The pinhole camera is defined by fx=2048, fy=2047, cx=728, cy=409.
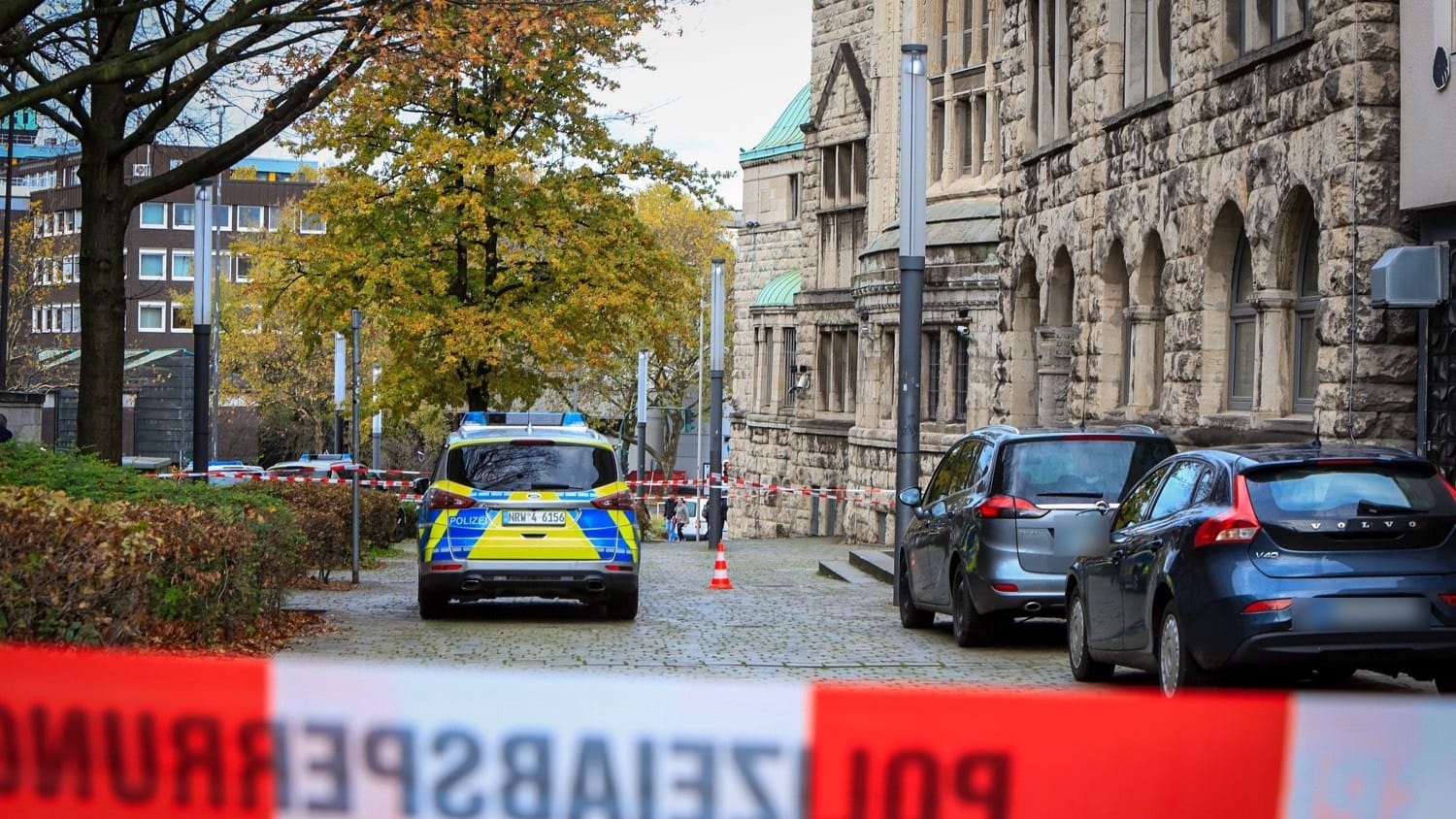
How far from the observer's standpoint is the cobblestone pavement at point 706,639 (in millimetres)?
13758

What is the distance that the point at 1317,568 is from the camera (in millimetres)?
10172

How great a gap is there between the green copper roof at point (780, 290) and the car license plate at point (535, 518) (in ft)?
105

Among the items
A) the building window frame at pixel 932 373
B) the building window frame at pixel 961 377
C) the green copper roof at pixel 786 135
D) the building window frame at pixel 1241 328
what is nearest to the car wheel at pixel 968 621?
the building window frame at pixel 1241 328

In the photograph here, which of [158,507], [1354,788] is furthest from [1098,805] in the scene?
[158,507]

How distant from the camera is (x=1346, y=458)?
10445 mm

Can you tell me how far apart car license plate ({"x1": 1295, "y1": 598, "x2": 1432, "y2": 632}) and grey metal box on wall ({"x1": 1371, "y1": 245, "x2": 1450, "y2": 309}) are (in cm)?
525

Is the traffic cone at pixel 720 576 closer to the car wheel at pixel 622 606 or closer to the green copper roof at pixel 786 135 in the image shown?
the car wheel at pixel 622 606

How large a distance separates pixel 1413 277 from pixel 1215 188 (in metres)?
4.82

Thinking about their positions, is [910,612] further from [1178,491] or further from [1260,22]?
[1178,491]

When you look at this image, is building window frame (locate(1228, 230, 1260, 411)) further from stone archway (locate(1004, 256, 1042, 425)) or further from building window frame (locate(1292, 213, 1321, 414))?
stone archway (locate(1004, 256, 1042, 425))

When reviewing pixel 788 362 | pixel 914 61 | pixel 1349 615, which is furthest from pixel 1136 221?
pixel 788 362

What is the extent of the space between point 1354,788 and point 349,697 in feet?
6.51

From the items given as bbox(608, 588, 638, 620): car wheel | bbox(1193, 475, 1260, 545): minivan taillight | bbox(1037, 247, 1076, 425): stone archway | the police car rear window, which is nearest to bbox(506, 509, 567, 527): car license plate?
the police car rear window

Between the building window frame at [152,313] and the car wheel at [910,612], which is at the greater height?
the building window frame at [152,313]
